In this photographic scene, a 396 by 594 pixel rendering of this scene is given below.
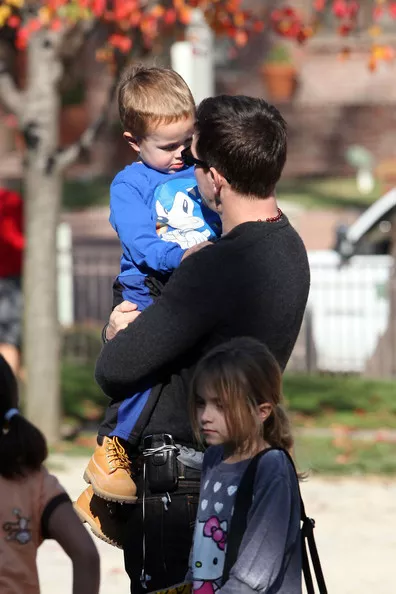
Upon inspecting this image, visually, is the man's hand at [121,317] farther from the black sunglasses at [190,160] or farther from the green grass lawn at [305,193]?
the green grass lawn at [305,193]

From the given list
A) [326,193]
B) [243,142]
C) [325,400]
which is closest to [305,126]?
[326,193]

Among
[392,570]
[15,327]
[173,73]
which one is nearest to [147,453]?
[173,73]

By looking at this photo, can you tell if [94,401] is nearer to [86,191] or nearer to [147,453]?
[147,453]

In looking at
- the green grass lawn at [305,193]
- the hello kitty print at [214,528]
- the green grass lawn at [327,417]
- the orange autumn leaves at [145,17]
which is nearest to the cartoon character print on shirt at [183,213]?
the hello kitty print at [214,528]

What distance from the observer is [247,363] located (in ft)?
9.83

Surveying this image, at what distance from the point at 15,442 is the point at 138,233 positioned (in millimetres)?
649

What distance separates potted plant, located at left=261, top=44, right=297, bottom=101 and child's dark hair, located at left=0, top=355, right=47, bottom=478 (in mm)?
26106

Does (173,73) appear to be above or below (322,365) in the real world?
above

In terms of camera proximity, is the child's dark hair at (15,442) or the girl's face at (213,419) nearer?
the girl's face at (213,419)

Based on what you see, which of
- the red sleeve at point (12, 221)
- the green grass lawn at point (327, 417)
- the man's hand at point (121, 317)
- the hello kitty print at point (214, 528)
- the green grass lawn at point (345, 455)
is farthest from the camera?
the red sleeve at point (12, 221)

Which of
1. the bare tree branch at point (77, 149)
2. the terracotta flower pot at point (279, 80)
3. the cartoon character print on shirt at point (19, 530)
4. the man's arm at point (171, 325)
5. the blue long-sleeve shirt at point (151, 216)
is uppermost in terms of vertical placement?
the terracotta flower pot at point (279, 80)

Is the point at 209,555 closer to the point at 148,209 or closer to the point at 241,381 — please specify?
the point at 241,381

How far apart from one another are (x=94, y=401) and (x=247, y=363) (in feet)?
27.5

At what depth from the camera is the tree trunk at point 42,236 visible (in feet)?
32.0
